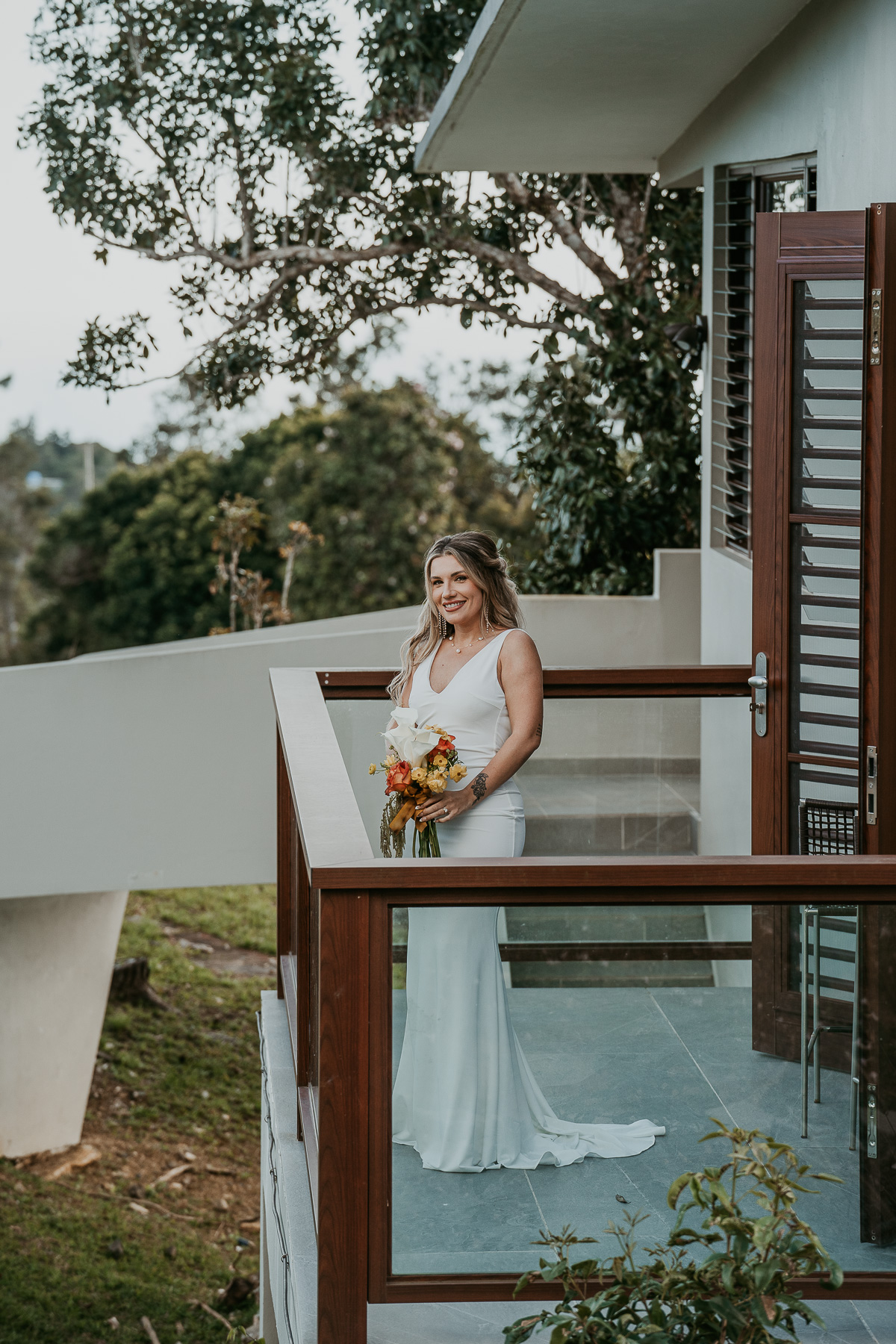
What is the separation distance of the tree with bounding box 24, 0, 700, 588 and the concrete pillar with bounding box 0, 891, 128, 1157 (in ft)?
14.0

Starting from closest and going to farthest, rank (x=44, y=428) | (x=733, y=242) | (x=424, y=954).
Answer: (x=424, y=954) < (x=733, y=242) < (x=44, y=428)

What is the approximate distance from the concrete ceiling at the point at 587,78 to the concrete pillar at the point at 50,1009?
620cm

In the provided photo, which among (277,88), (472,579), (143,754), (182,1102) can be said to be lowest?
(182,1102)

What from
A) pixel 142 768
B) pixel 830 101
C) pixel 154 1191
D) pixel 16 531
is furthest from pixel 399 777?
pixel 16 531

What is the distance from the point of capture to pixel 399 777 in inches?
155

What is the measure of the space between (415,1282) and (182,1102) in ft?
38.4

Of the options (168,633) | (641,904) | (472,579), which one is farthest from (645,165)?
(168,633)

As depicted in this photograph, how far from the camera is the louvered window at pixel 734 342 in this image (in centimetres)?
690

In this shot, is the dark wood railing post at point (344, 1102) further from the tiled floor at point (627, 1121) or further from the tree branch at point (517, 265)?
the tree branch at point (517, 265)

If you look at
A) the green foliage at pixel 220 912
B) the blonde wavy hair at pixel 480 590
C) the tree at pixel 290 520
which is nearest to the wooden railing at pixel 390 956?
the blonde wavy hair at pixel 480 590

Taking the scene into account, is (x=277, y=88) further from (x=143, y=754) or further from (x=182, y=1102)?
(x=182, y=1102)

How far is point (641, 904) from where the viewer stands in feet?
8.56

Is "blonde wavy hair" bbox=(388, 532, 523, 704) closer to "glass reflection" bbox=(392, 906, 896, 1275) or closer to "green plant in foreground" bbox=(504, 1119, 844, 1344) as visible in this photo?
"glass reflection" bbox=(392, 906, 896, 1275)

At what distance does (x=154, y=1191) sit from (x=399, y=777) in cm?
939
